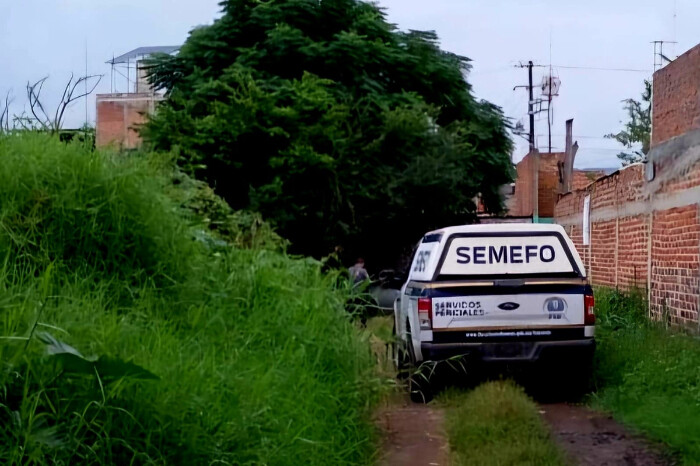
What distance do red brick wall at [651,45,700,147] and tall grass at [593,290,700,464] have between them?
104 inches

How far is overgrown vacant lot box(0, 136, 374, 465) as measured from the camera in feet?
12.4

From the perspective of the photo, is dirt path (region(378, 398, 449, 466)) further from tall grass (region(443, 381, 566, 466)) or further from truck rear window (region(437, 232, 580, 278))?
truck rear window (region(437, 232, 580, 278))

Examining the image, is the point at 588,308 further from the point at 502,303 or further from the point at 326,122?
the point at 326,122

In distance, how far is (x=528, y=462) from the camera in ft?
20.3

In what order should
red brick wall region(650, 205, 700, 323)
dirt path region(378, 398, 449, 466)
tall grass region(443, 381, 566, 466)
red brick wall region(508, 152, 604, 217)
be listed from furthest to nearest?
red brick wall region(508, 152, 604, 217), red brick wall region(650, 205, 700, 323), dirt path region(378, 398, 449, 466), tall grass region(443, 381, 566, 466)

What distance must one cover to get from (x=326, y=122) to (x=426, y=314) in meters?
10.9

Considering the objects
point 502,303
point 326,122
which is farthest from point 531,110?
point 502,303

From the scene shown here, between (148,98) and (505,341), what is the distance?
2026 cm

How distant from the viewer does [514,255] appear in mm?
9516

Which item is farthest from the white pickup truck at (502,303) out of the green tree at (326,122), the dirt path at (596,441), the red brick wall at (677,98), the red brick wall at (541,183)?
the red brick wall at (541,183)

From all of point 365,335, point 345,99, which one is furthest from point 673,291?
point 345,99

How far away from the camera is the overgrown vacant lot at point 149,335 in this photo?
12.4 feet

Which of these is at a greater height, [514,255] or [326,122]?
[326,122]

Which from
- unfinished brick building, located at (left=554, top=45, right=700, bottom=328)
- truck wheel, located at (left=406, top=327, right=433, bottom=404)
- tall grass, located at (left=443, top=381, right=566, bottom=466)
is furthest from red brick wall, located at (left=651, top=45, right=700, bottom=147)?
tall grass, located at (left=443, top=381, right=566, bottom=466)
